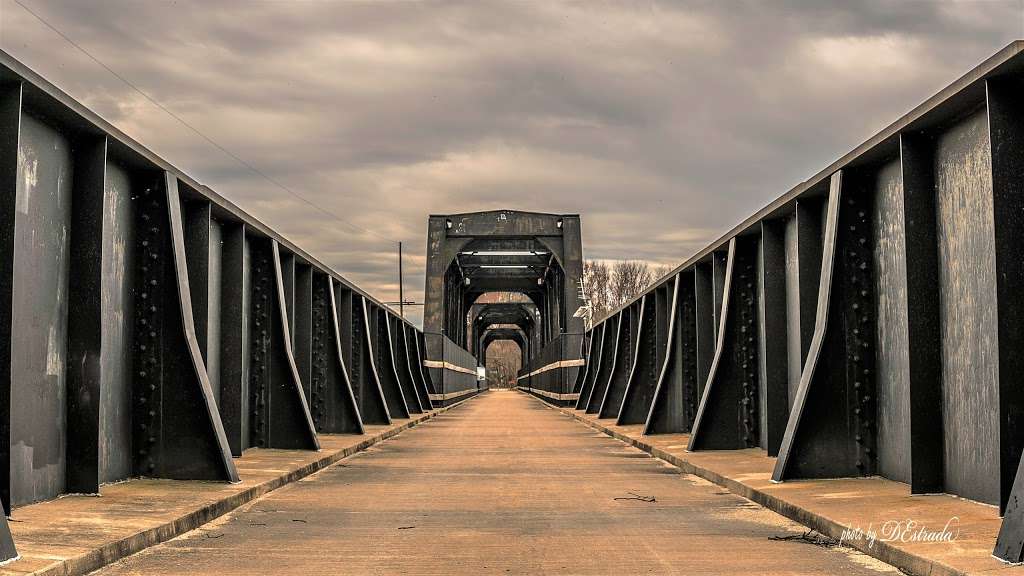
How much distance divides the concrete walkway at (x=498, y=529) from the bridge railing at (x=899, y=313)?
132cm

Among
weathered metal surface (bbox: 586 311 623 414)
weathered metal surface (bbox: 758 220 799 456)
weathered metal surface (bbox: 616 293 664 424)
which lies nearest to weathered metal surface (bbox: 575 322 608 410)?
weathered metal surface (bbox: 586 311 623 414)

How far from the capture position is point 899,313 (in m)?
9.93

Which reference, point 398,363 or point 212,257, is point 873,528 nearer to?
point 212,257

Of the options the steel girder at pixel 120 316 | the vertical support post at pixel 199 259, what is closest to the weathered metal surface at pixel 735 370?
the steel girder at pixel 120 316

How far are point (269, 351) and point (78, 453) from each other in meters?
6.25

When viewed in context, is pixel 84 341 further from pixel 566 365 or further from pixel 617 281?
pixel 617 281

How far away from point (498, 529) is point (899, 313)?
4.12 m

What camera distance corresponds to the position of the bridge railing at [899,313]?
24.5ft

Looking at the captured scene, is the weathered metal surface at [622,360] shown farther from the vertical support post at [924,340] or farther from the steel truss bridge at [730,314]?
the vertical support post at [924,340]

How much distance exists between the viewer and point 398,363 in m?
30.1

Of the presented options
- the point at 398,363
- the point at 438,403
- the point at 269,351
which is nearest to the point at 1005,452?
the point at 269,351

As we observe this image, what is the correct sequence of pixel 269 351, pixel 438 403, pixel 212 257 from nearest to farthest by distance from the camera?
1. pixel 212 257
2. pixel 269 351
3. pixel 438 403

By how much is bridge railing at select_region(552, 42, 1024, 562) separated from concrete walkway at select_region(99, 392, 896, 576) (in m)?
1.32

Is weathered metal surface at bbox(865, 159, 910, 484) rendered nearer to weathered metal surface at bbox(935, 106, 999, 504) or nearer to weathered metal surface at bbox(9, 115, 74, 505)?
weathered metal surface at bbox(935, 106, 999, 504)
